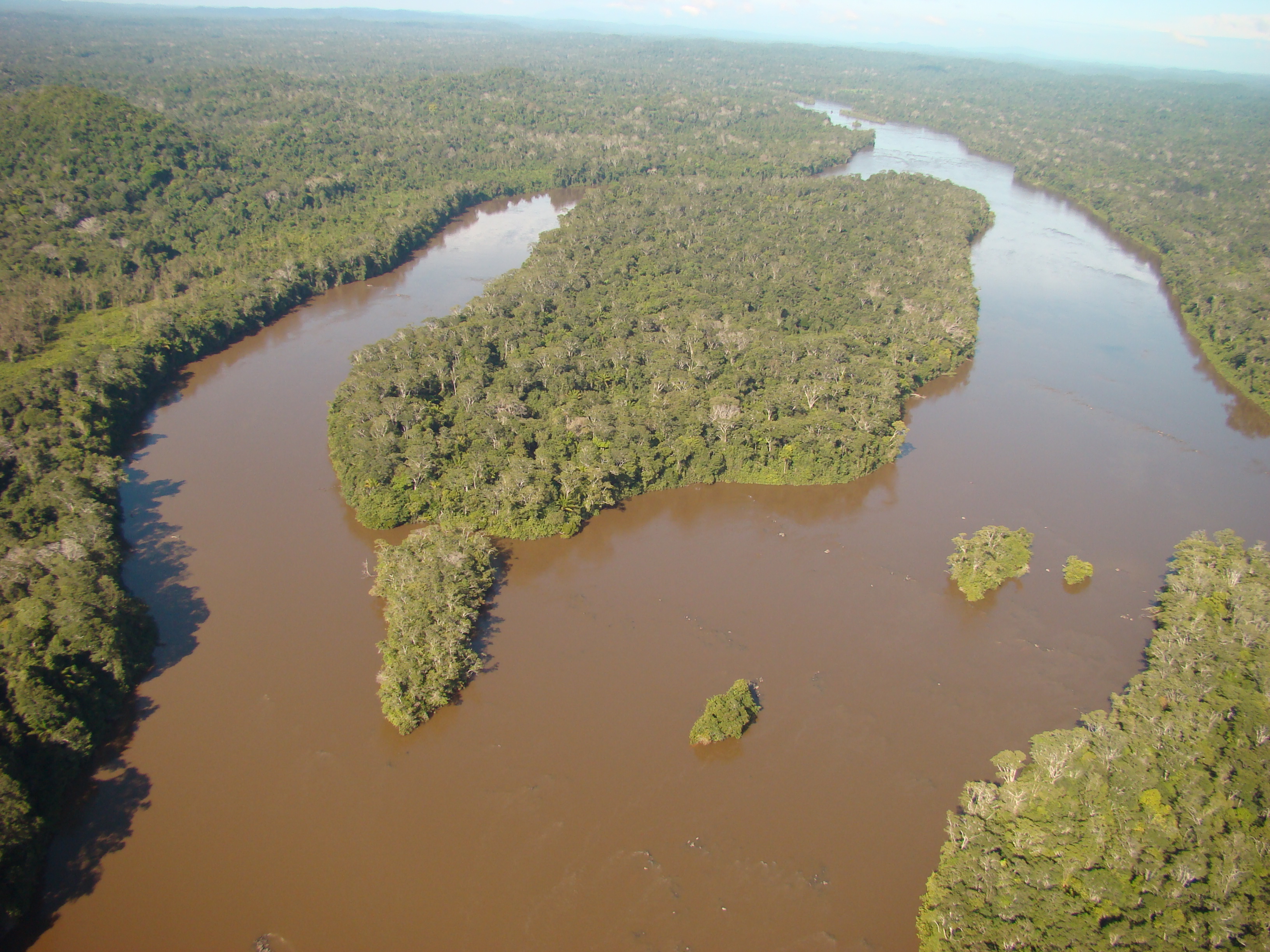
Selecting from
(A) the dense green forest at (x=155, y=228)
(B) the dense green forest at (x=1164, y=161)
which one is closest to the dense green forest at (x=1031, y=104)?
(B) the dense green forest at (x=1164, y=161)

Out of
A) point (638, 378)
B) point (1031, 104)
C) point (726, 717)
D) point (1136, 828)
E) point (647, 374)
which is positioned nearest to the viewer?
point (1136, 828)

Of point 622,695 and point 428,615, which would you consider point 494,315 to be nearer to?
point 428,615

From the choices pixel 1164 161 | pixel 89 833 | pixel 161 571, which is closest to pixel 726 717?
pixel 89 833

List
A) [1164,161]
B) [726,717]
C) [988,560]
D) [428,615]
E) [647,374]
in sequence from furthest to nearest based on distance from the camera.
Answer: [1164,161]
[647,374]
[988,560]
[428,615]
[726,717]

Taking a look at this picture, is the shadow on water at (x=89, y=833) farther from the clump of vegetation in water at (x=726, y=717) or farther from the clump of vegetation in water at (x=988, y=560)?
the clump of vegetation in water at (x=988, y=560)

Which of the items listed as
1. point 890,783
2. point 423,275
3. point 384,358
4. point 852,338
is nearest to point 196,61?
point 423,275

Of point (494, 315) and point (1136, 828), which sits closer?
point (1136, 828)

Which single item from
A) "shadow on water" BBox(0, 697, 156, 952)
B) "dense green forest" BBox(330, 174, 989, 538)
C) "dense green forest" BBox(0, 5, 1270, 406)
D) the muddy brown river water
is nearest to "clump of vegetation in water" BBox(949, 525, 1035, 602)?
the muddy brown river water
